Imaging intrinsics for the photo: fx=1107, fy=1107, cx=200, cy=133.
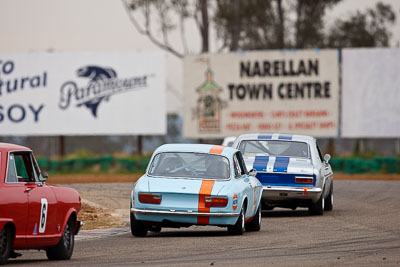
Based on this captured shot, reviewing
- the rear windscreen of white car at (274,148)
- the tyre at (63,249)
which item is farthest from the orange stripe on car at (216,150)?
Result: the tyre at (63,249)

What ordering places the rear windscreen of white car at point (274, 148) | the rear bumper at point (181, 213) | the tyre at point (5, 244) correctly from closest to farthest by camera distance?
the tyre at point (5, 244)
the rear bumper at point (181, 213)
the rear windscreen of white car at point (274, 148)

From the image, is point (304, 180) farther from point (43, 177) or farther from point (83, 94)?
point (83, 94)

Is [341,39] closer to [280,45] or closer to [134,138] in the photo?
[280,45]

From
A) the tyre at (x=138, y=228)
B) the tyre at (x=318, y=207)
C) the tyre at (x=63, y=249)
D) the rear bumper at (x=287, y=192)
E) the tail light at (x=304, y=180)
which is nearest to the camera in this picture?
the tyre at (x=63, y=249)

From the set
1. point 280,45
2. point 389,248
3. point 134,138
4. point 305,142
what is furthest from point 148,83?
point 389,248

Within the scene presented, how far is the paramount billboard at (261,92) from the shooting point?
154 feet

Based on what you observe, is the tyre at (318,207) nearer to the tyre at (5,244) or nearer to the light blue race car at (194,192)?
the light blue race car at (194,192)

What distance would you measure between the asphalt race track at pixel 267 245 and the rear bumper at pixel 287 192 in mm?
441

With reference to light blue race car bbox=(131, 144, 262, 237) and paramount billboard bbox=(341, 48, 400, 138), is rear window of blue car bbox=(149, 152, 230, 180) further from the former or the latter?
paramount billboard bbox=(341, 48, 400, 138)

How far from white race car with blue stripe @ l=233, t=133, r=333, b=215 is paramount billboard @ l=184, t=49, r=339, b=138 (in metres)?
25.4

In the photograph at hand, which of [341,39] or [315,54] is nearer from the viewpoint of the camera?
[315,54]

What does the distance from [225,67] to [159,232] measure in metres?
30.6

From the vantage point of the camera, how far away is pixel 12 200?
11.4 meters

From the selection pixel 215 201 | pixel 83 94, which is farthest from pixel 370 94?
pixel 215 201
